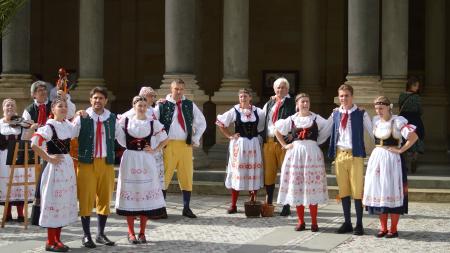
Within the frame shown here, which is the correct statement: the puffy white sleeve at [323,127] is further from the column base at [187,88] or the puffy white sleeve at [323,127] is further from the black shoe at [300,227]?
the column base at [187,88]

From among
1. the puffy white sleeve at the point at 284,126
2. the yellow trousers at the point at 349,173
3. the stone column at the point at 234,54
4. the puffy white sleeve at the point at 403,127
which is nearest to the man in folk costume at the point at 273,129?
the puffy white sleeve at the point at 284,126

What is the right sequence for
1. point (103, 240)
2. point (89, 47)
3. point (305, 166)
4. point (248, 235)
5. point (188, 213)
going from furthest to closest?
point (89, 47)
point (188, 213)
point (305, 166)
point (248, 235)
point (103, 240)

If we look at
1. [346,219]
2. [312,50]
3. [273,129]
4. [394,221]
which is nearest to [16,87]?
[273,129]

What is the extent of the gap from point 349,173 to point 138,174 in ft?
9.53

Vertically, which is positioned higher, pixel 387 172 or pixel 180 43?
pixel 180 43

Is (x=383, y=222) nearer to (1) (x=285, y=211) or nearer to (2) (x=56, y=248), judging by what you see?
(1) (x=285, y=211)

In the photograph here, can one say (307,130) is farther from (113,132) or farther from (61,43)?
(61,43)

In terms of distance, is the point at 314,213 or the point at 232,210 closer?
the point at 314,213

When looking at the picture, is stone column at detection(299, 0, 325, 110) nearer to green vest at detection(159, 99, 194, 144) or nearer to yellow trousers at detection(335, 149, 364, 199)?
green vest at detection(159, 99, 194, 144)

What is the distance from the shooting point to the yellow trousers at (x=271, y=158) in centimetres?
1337

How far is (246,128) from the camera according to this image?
1329 centimetres

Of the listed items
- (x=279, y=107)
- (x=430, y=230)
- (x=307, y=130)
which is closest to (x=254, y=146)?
(x=279, y=107)

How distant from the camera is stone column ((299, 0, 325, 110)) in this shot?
75.2 feet

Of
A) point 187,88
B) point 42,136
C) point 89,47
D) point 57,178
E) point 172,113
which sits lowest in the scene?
point 57,178
